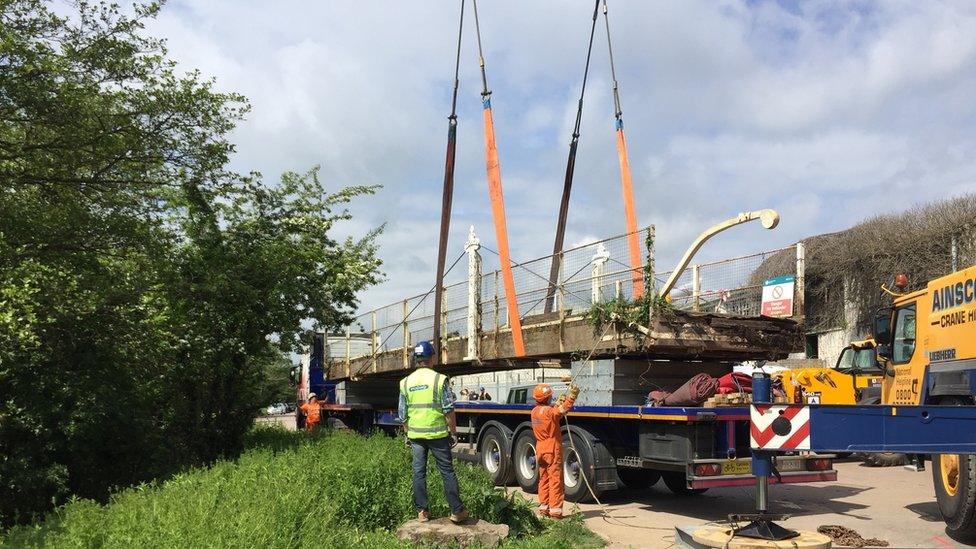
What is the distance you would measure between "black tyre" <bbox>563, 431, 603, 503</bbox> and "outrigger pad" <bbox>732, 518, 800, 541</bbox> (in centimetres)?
374

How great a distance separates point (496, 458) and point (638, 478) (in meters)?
2.19

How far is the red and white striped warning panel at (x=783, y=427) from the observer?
18.3ft

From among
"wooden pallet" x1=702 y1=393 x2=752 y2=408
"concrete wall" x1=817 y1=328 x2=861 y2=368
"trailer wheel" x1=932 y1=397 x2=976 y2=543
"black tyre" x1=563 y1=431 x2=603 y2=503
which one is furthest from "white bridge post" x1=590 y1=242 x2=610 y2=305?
"concrete wall" x1=817 y1=328 x2=861 y2=368

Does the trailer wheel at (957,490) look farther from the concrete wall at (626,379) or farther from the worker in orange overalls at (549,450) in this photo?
the worker in orange overalls at (549,450)

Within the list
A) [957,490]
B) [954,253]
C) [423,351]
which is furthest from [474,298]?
[954,253]

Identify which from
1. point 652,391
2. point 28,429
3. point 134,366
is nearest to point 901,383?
point 652,391

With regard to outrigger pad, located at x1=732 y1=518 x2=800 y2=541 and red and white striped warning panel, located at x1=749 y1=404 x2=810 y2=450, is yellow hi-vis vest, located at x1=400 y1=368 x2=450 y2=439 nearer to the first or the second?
outrigger pad, located at x1=732 y1=518 x2=800 y2=541

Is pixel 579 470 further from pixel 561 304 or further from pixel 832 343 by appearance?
pixel 832 343

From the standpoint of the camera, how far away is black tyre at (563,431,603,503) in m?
9.79

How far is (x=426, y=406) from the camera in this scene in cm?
703

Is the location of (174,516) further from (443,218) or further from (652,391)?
(443,218)

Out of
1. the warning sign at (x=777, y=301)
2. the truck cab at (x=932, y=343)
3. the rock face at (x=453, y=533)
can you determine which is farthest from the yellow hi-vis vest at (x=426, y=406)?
the warning sign at (x=777, y=301)

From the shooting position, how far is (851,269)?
23703mm

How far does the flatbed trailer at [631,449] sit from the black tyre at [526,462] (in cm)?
1
